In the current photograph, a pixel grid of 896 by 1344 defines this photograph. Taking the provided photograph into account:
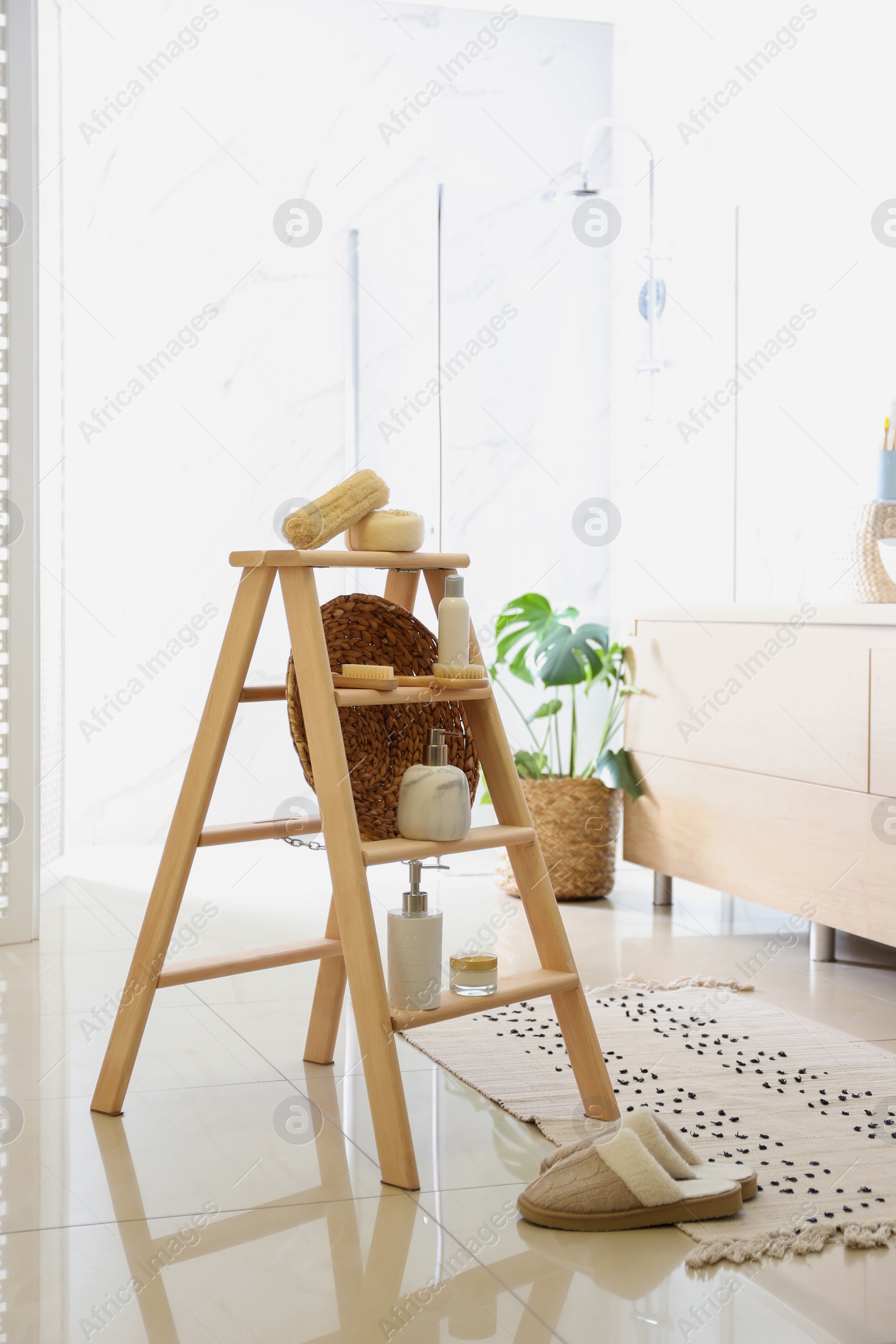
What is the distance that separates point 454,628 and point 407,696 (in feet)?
0.45

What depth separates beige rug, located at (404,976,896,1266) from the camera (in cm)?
158

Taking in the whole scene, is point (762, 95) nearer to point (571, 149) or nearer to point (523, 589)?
point (571, 149)

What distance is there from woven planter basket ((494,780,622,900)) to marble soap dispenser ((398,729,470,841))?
1578mm

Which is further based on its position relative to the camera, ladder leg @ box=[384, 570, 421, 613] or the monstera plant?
the monstera plant

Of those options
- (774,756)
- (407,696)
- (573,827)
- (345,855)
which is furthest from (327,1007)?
(573,827)

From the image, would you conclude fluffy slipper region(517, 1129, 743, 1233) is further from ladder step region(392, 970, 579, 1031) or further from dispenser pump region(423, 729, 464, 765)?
dispenser pump region(423, 729, 464, 765)

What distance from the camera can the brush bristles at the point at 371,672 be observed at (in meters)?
1.76

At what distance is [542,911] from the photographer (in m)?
1.92

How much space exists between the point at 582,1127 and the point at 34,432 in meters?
1.95

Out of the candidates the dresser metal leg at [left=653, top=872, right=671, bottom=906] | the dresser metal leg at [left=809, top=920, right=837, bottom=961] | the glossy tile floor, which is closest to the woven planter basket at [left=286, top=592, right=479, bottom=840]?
the glossy tile floor

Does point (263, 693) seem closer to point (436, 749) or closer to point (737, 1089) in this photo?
point (436, 749)

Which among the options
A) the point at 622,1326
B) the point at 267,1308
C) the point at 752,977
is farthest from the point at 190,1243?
the point at 752,977

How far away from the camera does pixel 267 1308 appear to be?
1.39m

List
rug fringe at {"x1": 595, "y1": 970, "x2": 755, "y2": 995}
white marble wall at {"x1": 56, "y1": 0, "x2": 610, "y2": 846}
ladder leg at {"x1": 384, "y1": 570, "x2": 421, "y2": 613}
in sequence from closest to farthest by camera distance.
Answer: ladder leg at {"x1": 384, "y1": 570, "x2": 421, "y2": 613}, rug fringe at {"x1": 595, "y1": 970, "x2": 755, "y2": 995}, white marble wall at {"x1": 56, "y1": 0, "x2": 610, "y2": 846}
